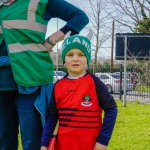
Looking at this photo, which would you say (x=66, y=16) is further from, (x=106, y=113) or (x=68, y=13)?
(x=106, y=113)

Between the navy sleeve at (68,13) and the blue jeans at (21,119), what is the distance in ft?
1.52

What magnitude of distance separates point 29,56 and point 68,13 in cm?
36

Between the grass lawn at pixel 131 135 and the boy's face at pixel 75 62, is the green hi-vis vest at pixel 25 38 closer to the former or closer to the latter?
the boy's face at pixel 75 62

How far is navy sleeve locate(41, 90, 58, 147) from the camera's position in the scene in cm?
228

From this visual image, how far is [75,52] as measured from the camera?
2.29 metres

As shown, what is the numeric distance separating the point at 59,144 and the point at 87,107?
0.90 feet

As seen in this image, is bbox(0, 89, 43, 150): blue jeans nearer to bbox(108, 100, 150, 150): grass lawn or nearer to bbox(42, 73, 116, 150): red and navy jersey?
bbox(42, 73, 116, 150): red and navy jersey

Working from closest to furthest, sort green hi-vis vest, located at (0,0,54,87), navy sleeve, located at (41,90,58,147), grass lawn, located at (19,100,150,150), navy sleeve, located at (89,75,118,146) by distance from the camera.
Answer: navy sleeve, located at (89,75,118,146) < navy sleeve, located at (41,90,58,147) < green hi-vis vest, located at (0,0,54,87) < grass lawn, located at (19,100,150,150)

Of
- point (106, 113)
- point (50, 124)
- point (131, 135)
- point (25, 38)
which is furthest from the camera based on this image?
point (131, 135)

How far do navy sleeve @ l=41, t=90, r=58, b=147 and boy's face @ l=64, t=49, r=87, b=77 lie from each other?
0.20 meters

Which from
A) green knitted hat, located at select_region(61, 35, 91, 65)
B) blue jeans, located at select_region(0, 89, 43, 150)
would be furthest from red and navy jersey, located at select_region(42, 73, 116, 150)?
blue jeans, located at select_region(0, 89, 43, 150)

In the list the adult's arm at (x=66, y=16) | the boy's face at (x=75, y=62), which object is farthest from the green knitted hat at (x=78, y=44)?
the adult's arm at (x=66, y=16)

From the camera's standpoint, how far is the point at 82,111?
2.19 meters

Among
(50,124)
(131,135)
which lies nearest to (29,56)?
(50,124)
